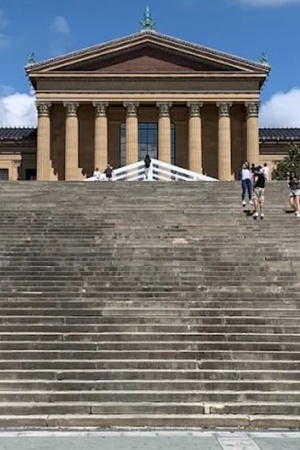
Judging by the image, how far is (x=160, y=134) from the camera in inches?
2240

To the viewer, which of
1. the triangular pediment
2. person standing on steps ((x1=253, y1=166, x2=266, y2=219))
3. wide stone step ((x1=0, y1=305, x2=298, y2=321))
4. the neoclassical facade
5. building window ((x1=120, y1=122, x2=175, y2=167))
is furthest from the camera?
building window ((x1=120, y1=122, x2=175, y2=167))

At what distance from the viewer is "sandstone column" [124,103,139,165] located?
56.7 meters

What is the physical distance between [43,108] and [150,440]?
159 ft

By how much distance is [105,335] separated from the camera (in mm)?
14305

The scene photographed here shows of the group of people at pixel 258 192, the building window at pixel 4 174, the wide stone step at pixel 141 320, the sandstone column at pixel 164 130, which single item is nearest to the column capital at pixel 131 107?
the sandstone column at pixel 164 130

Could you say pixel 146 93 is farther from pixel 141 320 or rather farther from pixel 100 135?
pixel 141 320

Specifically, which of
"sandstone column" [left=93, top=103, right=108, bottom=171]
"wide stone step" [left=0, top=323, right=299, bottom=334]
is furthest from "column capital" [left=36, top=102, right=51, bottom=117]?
"wide stone step" [left=0, top=323, right=299, bottom=334]

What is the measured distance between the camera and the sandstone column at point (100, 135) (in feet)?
186

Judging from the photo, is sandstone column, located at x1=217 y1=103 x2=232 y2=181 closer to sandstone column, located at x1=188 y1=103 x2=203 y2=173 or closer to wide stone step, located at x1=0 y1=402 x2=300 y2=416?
sandstone column, located at x1=188 y1=103 x2=203 y2=173

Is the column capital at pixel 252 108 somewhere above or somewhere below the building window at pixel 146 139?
above

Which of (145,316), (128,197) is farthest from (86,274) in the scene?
(128,197)

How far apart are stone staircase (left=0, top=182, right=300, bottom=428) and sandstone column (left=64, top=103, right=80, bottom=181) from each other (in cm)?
3425

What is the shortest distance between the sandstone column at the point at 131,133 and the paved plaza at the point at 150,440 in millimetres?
46029

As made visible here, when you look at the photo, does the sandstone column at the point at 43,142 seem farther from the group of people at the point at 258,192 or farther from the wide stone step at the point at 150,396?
the wide stone step at the point at 150,396
